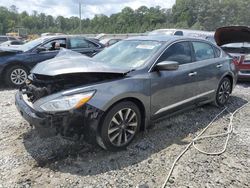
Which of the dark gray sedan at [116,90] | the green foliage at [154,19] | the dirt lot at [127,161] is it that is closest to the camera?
the dirt lot at [127,161]

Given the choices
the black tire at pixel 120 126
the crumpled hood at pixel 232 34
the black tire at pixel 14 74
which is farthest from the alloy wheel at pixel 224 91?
the black tire at pixel 14 74

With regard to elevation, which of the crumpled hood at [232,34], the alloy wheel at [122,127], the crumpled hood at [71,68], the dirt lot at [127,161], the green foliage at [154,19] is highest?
the green foliage at [154,19]

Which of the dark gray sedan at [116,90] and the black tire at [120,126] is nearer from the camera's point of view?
the dark gray sedan at [116,90]

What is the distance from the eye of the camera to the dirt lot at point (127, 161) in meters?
2.91

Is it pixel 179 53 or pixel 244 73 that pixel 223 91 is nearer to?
pixel 179 53

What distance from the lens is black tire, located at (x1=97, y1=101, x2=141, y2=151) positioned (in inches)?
128

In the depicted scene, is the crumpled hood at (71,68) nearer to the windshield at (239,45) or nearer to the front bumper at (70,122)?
the front bumper at (70,122)

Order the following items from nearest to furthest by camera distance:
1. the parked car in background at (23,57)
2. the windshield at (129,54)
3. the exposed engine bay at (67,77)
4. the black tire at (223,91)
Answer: the exposed engine bay at (67,77) < the windshield at (129,54) < the black tire at (223,91) < the parked car in background at (23,57)

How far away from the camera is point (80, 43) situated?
8352 mm

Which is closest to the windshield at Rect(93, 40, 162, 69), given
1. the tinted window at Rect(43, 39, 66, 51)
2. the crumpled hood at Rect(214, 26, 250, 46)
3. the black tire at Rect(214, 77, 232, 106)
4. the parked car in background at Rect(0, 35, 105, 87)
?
the black tire at Rect(214, 77, 232, 106)

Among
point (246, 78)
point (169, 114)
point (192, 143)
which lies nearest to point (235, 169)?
point (192, 143)

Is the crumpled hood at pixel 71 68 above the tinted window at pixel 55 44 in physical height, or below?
below

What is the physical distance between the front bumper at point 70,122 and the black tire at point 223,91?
3184 mm

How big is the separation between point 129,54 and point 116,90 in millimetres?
1038
